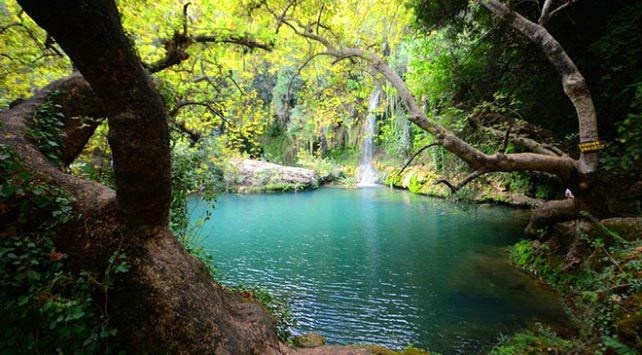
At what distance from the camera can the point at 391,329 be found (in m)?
5.54

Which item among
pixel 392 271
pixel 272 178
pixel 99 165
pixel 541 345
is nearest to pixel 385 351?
pixel 541 345

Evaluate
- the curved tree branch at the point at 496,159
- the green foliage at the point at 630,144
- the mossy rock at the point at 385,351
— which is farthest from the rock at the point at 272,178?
the mossy rock at the point at 385,351

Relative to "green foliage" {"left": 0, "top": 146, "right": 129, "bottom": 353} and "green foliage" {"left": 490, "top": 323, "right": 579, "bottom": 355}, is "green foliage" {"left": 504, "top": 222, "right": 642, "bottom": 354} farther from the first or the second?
"green foliage" {"left": 0, "top": 146, "right": 129, "bottom": 353}

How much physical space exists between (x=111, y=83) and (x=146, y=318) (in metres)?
1.56

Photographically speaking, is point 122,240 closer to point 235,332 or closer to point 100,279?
point 100,279

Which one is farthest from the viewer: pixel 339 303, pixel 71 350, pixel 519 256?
pixel 519 256

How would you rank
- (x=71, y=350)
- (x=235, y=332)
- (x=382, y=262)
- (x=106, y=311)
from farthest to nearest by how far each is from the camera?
1. (x=382, y=262)
2. (x=235, y=332)
3. (x=106, y=311)
4. (x=71, y=350)

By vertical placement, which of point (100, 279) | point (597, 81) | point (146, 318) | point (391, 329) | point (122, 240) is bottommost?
point (391, 329)

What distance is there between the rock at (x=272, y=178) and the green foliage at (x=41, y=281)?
20677 mm

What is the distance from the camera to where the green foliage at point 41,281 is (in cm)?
190

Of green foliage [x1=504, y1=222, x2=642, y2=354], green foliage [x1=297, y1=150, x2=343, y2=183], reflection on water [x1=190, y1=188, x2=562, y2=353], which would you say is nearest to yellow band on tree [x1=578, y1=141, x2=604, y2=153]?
green foliage [x1=504, y1=222, x2=642, y2=354]

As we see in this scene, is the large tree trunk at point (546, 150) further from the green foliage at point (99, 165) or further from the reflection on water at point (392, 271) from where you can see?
the green foliage at point (99, 165)

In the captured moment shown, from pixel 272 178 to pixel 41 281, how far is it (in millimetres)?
21915

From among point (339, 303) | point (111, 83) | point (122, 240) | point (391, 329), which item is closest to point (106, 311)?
point (122, 240)
